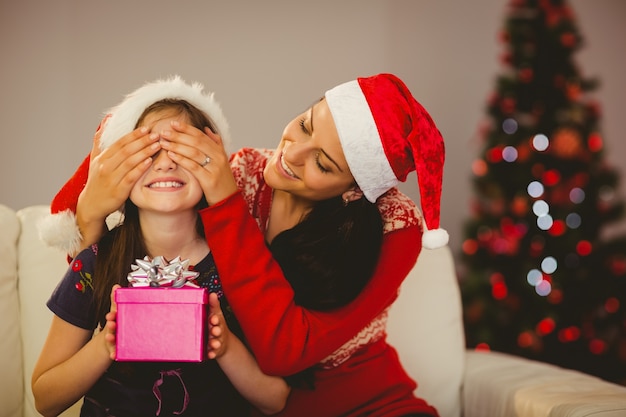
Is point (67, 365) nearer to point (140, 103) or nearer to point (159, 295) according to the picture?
point (159, 295)

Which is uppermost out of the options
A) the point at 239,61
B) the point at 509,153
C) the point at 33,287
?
the point at 239,61

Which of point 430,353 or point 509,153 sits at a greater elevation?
point 509,153

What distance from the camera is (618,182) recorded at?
316 centimetres

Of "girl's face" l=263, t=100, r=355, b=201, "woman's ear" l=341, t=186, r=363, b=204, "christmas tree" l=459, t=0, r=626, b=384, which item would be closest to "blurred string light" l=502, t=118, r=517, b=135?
"christmas tree" l=459, t=0, r=626, b=384

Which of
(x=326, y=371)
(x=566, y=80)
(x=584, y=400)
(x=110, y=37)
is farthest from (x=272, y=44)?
(x=584, y=400)

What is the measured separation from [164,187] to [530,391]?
1.19 metres

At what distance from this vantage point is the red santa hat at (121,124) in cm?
140

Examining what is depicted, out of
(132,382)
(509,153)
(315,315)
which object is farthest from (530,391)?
(509,153)

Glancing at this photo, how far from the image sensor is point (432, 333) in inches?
82.0

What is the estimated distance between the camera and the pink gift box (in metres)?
1.19

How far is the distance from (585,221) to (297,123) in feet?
7.02

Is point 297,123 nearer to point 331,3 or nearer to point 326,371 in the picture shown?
point 326,371

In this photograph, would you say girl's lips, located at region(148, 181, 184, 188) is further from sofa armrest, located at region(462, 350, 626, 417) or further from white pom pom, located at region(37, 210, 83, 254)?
sofa armrest, located at region(462, 350, 626, 417)

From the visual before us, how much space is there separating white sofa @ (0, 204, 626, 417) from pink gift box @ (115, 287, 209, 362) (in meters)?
0.72
